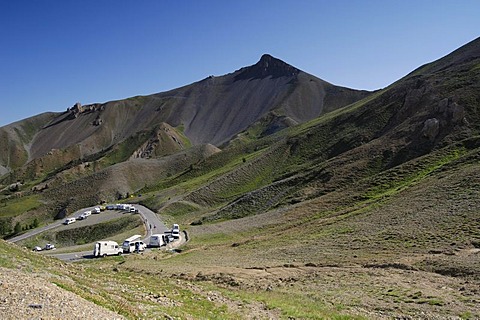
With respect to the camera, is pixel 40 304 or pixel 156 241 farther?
pixel 156 241

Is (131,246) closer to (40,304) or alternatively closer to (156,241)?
(156,241)

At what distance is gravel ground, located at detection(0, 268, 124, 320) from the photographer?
37.2 feet

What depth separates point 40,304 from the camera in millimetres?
12016

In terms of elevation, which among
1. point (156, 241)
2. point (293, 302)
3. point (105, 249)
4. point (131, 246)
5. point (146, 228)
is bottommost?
point (293, 302)

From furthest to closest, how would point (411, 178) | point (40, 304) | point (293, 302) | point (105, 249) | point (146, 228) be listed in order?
point (146, 228) < point (411, 178) < point (105, 249) < point (293, 302) < point (40, 304)

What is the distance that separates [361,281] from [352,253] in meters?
8.66

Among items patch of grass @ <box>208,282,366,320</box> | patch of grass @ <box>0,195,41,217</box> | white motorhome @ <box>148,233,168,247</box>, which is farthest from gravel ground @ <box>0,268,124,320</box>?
patch of grass @ <box>0,195,41,217</box>

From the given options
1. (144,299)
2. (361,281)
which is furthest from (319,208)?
(144,299)

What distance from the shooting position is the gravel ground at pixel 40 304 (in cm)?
1133

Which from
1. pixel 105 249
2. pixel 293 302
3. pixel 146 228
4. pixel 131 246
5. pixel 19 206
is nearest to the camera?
pixel 293 302

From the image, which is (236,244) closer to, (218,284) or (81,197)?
(218,284)

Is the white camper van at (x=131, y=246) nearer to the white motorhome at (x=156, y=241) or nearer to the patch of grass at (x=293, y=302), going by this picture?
the white motorhome at (x=156, y=241)

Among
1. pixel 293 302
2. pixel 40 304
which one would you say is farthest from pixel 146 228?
pixel 40 304

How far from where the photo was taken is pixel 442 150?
64125mm
